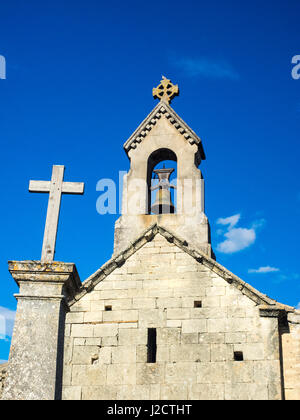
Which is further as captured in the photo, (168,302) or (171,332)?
(168,302)

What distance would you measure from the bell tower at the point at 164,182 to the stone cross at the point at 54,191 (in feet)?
18.1

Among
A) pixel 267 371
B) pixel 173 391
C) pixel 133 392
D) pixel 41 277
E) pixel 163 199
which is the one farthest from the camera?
pixel 163 199

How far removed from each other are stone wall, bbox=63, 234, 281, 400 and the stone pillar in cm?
341

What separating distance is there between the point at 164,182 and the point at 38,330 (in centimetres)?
881

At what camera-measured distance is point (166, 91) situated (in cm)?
1816

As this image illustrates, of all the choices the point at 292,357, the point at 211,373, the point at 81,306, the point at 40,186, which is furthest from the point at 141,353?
the point at 40,186

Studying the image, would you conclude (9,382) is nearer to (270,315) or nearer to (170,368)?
(170,368)

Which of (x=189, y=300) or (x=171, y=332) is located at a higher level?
(x=189, y=300)

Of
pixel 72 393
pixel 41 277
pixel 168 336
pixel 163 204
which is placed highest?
pixel 163 204

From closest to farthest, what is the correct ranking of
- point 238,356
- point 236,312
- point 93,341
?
1. point 238,356
2. point 236,312
3. point 93,341

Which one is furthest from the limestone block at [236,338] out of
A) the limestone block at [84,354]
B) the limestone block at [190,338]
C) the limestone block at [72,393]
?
the limestone block at [72,393]

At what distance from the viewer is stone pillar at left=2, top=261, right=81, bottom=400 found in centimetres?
782

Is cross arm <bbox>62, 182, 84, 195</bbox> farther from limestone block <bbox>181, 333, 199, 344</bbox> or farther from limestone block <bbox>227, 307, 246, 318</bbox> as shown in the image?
limestone block <bbox>227, 307, 246, 318</bbox>

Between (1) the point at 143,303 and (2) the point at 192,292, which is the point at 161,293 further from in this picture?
(2) the point at 192,292
